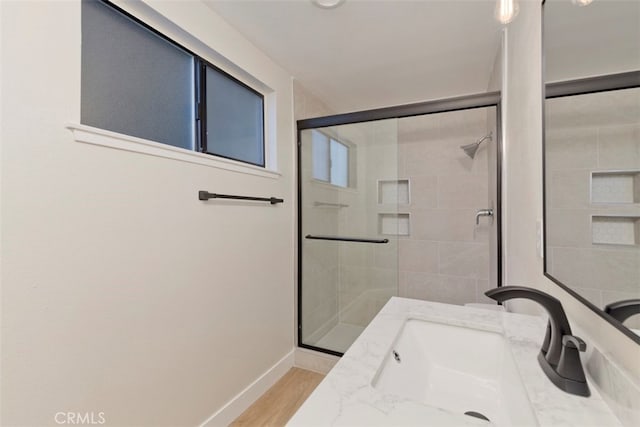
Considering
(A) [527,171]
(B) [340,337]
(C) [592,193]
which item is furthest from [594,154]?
(B) [340,337]

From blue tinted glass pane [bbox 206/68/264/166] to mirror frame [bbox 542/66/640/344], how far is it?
5.06 ft

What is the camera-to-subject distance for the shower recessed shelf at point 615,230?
0.50m

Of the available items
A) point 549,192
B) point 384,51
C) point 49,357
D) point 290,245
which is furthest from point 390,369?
point 384,51

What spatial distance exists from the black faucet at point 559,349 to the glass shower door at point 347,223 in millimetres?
1663

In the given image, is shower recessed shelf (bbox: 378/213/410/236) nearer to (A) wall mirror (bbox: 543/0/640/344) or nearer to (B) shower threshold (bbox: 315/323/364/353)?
(B) shower threshold (bbox: 315/323/364/353)

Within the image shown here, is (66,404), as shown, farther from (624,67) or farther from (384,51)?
(384,51)

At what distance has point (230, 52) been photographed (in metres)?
1.68

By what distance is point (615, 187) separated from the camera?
0.55 metres

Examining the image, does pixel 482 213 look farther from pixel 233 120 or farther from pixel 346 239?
pixel 233 120

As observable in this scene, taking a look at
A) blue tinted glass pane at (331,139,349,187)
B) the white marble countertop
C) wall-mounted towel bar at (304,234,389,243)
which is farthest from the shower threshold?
the white marble countertop

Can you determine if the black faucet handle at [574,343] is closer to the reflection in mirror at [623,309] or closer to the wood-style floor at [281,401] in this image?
the reflection in mirror at [623,309]

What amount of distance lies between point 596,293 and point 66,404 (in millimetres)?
1570

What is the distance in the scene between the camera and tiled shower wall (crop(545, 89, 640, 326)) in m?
0.51

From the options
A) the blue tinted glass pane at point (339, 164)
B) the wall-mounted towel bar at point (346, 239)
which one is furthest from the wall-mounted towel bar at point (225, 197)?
the blue tinted glass pane at point (339, 164)
